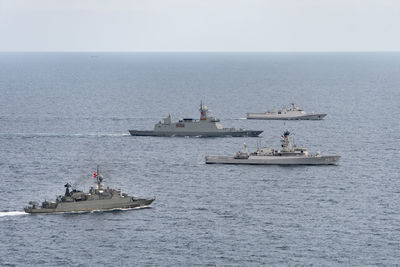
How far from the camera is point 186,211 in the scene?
10850 cm

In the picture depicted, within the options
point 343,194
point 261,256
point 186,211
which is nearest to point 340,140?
point 343,194

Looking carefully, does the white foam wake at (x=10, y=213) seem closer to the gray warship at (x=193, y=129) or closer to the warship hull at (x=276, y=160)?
the warship hull at (x=276, y=160)

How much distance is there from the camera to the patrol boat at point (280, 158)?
144750mm

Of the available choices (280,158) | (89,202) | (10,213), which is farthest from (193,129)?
(10,213)

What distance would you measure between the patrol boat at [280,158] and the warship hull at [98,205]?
127ft

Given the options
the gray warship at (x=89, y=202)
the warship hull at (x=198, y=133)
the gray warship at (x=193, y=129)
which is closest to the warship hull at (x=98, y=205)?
the gray warship at (x=89, y=202)

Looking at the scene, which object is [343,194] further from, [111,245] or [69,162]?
[69,162]

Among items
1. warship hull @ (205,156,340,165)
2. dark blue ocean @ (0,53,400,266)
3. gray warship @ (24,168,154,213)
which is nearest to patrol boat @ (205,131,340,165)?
warship hull @ (205,156,340,165)

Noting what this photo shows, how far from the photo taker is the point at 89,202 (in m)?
107

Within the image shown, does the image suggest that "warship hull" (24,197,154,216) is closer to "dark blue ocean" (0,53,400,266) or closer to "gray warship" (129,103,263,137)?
"dark blue ocean" (0,53,400,266)

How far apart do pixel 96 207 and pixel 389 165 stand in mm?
60110

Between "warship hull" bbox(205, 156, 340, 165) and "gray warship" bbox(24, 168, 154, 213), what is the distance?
3931 centimetres

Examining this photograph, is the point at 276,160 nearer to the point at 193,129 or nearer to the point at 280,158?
the point at 280,158

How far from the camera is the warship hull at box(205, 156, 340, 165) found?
475 feet
